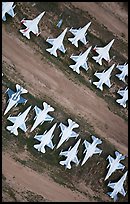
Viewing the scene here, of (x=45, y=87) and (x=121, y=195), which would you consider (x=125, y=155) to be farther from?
(x=45, y=87)

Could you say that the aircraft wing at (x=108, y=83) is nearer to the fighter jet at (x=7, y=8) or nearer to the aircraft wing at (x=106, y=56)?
the aircraft wing at (x=106, y=56)

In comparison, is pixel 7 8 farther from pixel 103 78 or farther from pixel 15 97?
pixel 103 78

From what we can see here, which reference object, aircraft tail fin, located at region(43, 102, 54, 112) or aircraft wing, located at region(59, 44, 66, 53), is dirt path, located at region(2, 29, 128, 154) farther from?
aircraft wing, located at region(59, 44, 66, 53)

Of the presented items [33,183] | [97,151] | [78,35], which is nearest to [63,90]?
[78,35]

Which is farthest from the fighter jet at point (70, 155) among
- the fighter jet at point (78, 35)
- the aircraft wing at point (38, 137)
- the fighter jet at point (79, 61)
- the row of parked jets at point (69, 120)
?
the fighter jet at point (78, 35)

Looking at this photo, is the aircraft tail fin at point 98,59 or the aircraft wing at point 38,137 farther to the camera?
the aircraft tail fin at point 98,59

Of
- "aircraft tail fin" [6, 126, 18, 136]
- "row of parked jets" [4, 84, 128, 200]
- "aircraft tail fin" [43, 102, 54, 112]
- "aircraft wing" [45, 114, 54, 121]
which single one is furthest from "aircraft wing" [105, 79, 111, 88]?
"aircraft tail fin" [6, 126, 18, 136]

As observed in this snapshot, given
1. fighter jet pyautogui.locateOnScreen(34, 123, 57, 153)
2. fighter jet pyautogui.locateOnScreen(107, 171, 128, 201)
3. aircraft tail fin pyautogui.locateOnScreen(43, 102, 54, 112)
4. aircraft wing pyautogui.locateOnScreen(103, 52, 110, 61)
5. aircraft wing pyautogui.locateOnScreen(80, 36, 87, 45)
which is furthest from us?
aircraft wing pyautogui.locateOnScreen(103, 52, 110, 61)
